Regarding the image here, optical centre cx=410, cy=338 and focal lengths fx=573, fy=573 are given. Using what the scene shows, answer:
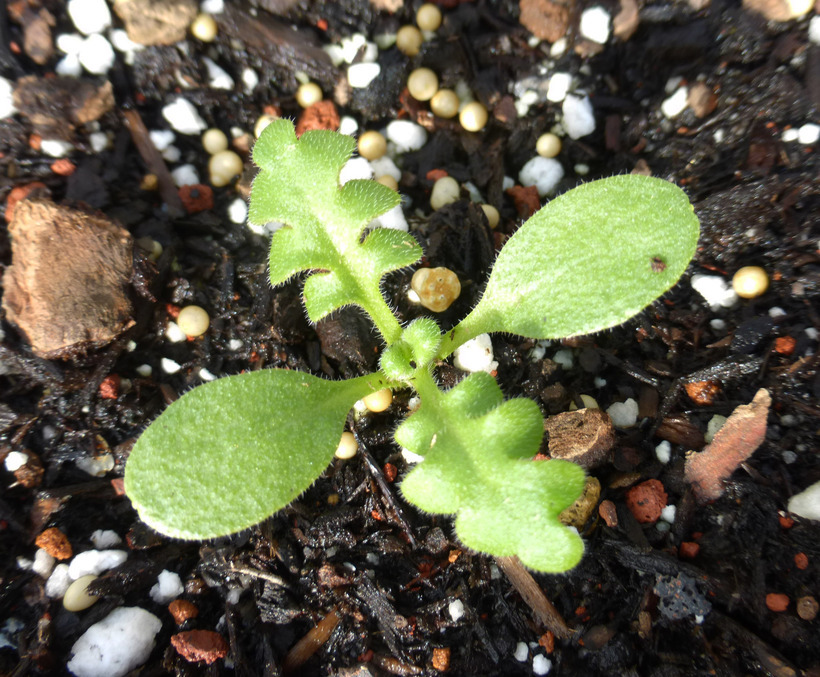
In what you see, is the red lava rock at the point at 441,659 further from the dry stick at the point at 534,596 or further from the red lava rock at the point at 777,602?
the red lava rock at the point at 777,602

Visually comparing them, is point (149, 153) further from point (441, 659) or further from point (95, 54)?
point (441, 659)

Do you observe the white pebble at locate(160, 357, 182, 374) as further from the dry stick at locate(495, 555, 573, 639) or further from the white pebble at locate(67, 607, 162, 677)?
the dry stick at locate(495, 555, 573, 639)

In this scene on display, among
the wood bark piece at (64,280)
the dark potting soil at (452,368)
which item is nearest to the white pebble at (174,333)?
the dark potting soil at (452,368)

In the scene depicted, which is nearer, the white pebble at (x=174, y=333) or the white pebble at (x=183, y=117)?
the white pebble at (x=174, y=333)

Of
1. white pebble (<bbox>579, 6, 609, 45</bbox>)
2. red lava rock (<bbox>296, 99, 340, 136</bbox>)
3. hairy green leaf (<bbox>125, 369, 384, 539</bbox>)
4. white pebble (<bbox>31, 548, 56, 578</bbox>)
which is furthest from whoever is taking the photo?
red lava rock (<bbox>296, 99, 340, 136</bbox>)

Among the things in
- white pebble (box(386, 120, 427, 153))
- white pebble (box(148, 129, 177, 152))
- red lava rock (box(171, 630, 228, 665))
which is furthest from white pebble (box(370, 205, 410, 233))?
red lava rock (box(171, 630, 228, 665))

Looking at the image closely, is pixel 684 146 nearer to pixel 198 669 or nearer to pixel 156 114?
pixel 156 114

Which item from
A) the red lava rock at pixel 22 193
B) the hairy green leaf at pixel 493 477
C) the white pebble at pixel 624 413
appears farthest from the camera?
the red lava rock at pixel 22 193
